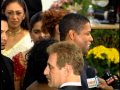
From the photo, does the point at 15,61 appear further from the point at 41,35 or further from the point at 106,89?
the point at 106,89

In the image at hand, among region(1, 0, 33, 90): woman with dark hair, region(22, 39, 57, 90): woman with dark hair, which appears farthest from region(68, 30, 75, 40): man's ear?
region(1, 0, 33, 90): woman with dark hair

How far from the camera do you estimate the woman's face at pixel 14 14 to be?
4215 mm

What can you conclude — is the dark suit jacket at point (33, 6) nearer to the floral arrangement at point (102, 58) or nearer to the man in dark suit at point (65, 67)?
the floral arrangement at point (102, 58)

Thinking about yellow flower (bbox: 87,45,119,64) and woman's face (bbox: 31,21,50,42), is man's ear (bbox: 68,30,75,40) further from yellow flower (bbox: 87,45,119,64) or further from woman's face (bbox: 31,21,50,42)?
yellow flower (bbox: 87,45,119,64)

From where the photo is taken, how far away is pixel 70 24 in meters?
3.20

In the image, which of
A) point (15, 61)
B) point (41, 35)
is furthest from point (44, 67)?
point (41, 35)

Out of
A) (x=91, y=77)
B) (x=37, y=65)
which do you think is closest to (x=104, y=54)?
(x=91, y=77)

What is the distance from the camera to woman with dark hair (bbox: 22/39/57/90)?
2.96m

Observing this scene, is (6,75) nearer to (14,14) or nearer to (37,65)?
(37,65)

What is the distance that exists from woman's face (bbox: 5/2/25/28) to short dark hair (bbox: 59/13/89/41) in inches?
40.3

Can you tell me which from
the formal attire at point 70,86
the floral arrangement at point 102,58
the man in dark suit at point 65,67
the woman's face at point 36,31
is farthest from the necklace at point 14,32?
the formal attire at point 70,86

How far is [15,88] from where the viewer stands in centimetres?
341

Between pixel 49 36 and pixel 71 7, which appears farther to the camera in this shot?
pixel 71 7

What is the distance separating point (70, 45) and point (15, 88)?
0.91 metres
